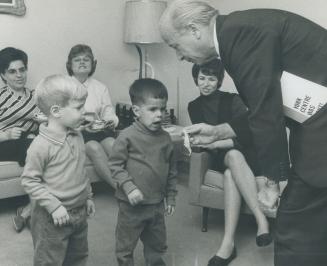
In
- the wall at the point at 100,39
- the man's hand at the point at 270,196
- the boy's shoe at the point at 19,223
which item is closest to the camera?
the man's hand at the point at 270,196

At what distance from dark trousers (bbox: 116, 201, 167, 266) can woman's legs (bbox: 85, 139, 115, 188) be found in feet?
3.94

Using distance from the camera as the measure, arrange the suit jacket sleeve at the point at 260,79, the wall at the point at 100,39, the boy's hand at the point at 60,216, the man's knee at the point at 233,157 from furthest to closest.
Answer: the wall at the point at 100,39 → the man's knee at the point at 233,157 → the boy's hand at the point at 60,216 → the suit jacket sleeve at the point at 260,79

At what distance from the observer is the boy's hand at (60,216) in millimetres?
2002

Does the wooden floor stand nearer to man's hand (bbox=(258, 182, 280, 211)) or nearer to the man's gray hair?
man's hand (bbox=(258, 182, 280, 211))

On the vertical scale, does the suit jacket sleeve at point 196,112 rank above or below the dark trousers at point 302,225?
below

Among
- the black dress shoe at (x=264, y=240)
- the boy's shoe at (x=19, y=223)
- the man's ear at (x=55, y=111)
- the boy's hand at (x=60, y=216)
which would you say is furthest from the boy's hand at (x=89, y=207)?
the boy's shoe at (x=19, y=223)

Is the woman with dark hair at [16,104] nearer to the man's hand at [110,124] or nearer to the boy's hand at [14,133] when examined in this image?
the boy's hand at [14,133]

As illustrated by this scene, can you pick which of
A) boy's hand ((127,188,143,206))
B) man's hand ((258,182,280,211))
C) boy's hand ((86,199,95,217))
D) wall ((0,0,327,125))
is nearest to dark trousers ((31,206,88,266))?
boy's hand ((86,199,95,217))

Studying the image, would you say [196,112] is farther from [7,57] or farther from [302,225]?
[302,225]

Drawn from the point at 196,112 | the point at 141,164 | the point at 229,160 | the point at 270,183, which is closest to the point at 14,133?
the point at 196,112

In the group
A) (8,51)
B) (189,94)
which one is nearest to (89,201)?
(8,51)

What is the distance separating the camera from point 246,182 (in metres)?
2.92

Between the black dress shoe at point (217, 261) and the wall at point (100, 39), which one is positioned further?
the wall at point (100, 39)

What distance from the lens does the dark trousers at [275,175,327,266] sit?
1.74 m
